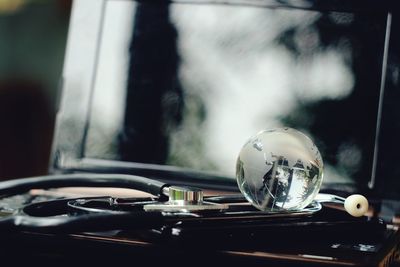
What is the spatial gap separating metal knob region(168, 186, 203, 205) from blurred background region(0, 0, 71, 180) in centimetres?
76

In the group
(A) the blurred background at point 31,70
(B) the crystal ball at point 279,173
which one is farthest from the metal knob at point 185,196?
(A) the blurred background at point 31,70

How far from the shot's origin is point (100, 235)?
424 millimetres

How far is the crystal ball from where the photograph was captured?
46 centimetres

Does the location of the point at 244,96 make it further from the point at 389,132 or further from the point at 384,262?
the point at 384,262

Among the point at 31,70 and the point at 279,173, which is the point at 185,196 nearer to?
the point at 279,173

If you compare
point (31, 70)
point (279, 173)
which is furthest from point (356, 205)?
point (31, 70)

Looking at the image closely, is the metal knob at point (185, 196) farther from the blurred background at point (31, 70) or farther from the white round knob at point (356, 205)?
the blurred background at point (31, 70)

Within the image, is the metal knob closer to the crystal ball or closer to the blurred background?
the crystal ball

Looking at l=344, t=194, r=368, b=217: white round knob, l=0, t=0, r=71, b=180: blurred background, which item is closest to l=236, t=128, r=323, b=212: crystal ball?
l=344, t=194, r=368, b=217: white round knob

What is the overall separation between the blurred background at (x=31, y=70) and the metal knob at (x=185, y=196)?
76 centimetres

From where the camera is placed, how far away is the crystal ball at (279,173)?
18.3 inches

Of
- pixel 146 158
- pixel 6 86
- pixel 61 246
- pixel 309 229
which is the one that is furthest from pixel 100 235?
pixel 6 86

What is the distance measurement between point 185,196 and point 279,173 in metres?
0.08

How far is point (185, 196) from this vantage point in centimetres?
48
